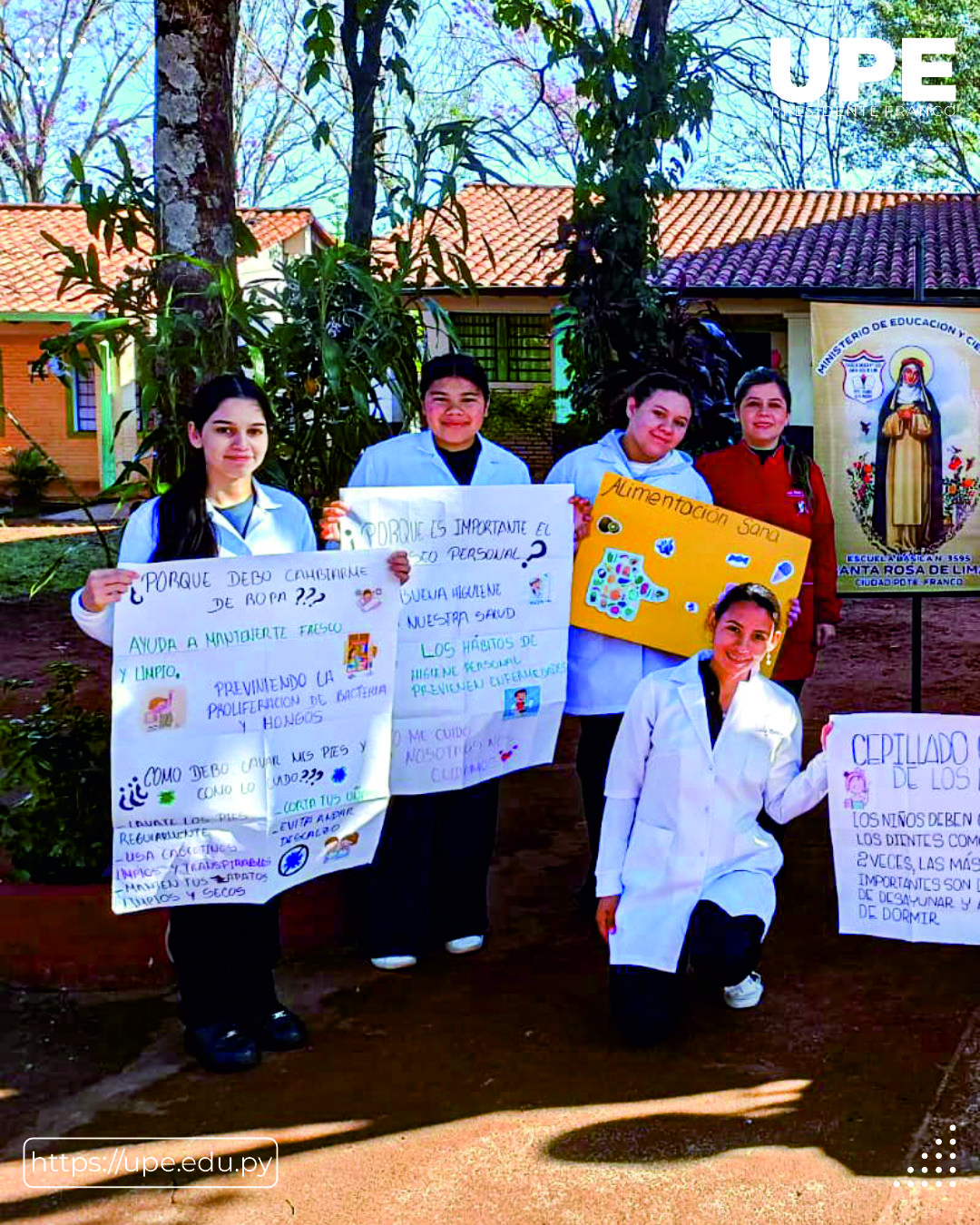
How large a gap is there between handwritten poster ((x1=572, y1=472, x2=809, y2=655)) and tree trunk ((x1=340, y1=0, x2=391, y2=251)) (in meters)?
2.84

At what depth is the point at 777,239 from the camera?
21.8 metres

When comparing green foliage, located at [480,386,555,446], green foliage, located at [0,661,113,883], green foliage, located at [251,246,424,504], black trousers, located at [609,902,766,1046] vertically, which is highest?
green foliage, located at [480,386,555,446]

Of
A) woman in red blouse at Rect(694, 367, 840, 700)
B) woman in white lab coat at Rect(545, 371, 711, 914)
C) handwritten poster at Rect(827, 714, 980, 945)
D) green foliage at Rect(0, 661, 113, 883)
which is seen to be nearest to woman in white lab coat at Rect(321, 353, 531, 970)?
woman in white lab coat at Rect(545, 371, 711, 914)

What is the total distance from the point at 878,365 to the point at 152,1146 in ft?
11.9

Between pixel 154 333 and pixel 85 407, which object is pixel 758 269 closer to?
pixel 85 407

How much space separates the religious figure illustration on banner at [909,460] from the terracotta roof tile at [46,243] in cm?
1776

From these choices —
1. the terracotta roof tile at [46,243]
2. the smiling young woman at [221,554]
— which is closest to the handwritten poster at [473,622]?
the smiling young woman at [221,554]

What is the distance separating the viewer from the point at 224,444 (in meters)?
3.45

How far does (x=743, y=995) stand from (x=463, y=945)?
Result: 939 millimetres

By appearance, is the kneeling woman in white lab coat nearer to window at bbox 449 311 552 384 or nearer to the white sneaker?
the white sneaker

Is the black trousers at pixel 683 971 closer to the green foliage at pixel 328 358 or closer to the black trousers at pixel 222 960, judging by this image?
the black trousers at pixel 222 960

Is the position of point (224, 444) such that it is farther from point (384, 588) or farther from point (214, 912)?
point (214, 912)

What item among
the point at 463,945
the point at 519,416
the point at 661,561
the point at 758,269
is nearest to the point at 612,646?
the point at 661,561

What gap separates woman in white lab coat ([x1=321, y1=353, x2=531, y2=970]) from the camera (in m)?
4.03
